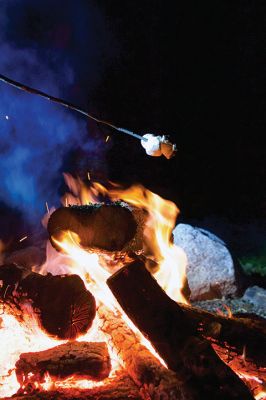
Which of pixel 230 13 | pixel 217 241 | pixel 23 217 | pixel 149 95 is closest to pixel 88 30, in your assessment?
pixel 149 95

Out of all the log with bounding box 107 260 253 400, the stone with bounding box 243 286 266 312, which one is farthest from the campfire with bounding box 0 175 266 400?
the stone with bounding box 243 286 266 312

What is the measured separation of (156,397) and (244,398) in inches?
22.2

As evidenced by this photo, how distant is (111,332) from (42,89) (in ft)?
23.4

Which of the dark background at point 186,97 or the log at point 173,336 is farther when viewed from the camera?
the dark background at point 186,97

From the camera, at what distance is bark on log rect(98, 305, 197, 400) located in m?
2.29

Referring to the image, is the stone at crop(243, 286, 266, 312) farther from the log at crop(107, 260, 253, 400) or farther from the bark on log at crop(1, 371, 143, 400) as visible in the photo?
the bark on log at crop(1, 371, 143, 400)

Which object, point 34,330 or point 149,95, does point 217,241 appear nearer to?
point 34,330

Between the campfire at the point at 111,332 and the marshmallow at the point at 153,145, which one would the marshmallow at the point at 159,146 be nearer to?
the marshmallow at the point at 153,145

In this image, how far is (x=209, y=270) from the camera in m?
5.59

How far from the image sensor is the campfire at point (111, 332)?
2447 mm

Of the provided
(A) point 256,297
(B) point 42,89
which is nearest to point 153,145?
(A) point 256,297

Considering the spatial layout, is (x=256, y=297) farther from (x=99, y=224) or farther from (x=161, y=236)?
(x=99, y=224)

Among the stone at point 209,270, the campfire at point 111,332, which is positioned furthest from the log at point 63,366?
the stone at point 209,270

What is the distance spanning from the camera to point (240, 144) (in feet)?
40.1
